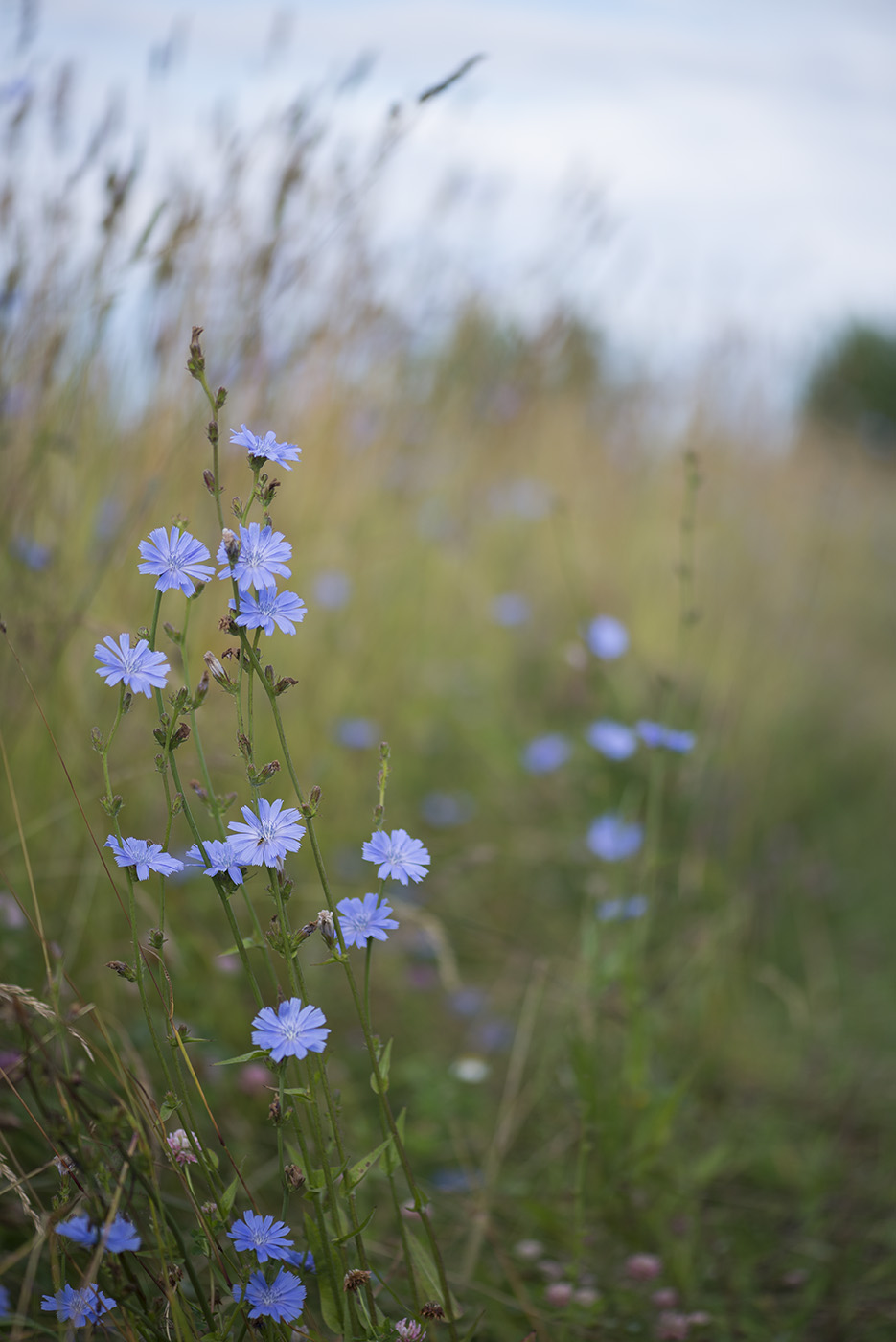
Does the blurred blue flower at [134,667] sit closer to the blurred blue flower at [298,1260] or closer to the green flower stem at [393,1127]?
the green flower stem at [393,1127]

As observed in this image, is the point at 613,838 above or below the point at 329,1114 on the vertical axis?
above

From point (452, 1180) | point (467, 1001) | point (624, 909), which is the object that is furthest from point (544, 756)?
point (452, 1180)

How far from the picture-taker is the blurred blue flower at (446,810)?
7.52 ft

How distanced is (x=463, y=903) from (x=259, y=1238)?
1.37 meters

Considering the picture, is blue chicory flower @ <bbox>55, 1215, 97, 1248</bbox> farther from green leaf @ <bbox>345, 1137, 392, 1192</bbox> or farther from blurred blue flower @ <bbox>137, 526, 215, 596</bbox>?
blurred blue flower @ <bbox>137, 526, 215, 596</bbox>

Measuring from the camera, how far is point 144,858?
750mm

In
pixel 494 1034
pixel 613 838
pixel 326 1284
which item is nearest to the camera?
pixel 326 1284

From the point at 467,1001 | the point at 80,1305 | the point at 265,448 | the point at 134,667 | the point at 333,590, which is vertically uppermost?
the point at 333,590

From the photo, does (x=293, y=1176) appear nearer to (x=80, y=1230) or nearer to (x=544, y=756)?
(x=80, y=1230)

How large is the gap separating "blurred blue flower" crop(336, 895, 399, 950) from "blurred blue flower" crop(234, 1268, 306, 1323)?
10.6 inches

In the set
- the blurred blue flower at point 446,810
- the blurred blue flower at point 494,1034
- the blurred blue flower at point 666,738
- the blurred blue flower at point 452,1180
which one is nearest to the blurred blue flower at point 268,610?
the blurred blue flower at point 666,738

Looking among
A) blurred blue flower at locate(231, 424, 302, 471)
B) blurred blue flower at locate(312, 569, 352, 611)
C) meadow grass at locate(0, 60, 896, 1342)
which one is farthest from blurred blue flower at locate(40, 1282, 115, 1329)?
blurred blue flower at locate(312, 569, 352, 611)

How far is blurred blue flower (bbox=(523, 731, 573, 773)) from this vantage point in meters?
2.14

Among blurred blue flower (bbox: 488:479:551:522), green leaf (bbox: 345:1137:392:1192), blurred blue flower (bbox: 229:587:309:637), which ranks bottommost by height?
green leaf (bbox: 345:1137:392:1192)
